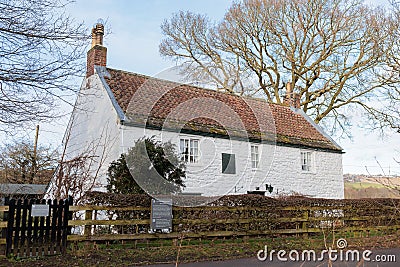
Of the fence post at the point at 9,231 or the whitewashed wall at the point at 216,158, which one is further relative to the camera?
the whitewashed wall at the point at 216,158

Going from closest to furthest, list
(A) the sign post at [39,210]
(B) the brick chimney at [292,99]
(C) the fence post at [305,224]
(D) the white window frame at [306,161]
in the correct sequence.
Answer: (A) the sign post at [39,210], (C) the fence post at [305,224], (D) the white window frame at [306,161], (B) the brick chimney at [292,99]

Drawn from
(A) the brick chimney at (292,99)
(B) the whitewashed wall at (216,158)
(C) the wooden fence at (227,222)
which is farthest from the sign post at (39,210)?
(A) the brick chimney at (292,99)

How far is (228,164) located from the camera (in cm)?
1900

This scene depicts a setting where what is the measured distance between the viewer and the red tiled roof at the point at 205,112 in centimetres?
1764

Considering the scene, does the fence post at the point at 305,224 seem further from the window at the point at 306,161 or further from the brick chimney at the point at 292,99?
the brick chimney at the point at 292,99

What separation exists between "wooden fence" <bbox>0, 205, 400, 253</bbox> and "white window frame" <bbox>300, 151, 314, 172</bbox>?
20.6 feet

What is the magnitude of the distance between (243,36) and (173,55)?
545 cm

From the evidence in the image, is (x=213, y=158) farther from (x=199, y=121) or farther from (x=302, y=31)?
(x=302, y=31)

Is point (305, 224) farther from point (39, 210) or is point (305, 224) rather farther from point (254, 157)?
point (39, 210)

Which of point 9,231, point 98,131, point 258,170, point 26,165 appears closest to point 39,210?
point 9,231

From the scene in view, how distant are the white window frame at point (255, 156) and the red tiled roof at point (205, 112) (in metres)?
0.55

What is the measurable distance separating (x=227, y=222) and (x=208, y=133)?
6404 millimetres

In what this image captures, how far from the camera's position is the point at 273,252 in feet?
37.0

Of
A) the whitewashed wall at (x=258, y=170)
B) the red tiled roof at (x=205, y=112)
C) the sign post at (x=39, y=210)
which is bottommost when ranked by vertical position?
the sign post at (x=39, y=210)
